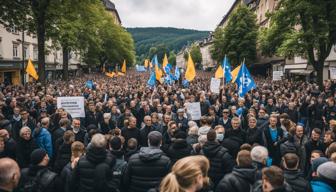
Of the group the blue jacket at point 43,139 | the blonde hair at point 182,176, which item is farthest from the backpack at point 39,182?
the blue jacket at point 43,139

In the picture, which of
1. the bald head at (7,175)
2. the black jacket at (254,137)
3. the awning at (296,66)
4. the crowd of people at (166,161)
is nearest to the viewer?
the bald head at (7,175)

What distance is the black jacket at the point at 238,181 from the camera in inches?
175

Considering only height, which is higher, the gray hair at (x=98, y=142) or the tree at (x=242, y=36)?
the tree at (x=242, y=36)

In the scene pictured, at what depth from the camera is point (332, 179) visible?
4258mm

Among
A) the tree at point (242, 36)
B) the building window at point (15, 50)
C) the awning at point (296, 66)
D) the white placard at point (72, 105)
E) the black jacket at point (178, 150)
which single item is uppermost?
the tree at point (242, 36)

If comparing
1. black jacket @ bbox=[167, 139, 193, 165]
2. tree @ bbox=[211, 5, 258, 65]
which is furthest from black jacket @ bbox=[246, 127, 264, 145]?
tree @ bbox=[211, 5, 258, 65]

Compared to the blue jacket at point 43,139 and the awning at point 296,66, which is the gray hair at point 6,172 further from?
the awning at point 296,66

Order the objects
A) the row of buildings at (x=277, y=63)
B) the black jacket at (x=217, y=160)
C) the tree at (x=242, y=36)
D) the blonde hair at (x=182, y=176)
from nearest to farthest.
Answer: the blonde hair at (x=182, y=176), the black jacket at (x=217, y=160), the row of buildings at (x=277, y=63), the tree at (x=242, y=36)

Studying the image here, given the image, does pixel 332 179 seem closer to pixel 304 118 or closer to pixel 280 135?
pixel 280 135

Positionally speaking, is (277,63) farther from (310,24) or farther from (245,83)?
(245,83)

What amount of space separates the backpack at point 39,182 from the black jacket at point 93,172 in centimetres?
40

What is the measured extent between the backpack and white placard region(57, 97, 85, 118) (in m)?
5.70

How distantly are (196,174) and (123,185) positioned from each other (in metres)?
2.24

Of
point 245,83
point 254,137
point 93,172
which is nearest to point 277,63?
point 245,83
